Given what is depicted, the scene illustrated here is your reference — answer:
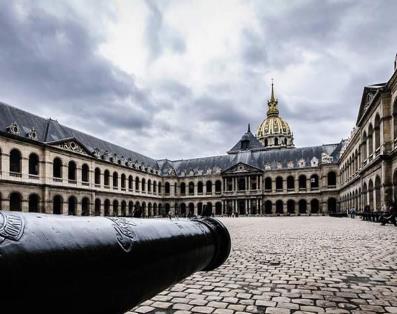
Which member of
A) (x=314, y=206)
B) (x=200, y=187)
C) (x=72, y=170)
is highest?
(x=72, y=170)

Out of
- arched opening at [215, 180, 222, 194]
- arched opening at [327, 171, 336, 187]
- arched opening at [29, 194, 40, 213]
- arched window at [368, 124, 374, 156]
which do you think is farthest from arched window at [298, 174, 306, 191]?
arched opening at [29, 194, 40, 213]

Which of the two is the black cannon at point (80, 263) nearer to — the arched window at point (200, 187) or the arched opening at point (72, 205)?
the arched opening at point (72, 205)

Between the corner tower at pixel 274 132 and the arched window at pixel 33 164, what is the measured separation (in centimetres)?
7216

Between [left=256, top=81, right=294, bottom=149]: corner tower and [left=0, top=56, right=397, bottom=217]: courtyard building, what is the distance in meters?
22.1

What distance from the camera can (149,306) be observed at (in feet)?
13.6

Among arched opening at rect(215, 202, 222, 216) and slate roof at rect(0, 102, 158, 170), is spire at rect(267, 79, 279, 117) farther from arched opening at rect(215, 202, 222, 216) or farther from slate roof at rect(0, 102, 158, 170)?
slate roof at rect(0, 102, 158, 170)

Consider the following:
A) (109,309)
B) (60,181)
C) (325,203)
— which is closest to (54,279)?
(109,309)

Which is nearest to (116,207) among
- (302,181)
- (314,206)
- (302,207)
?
(302,207)

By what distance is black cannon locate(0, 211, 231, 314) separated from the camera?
1149 mm

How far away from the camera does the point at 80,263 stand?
4.52 ft

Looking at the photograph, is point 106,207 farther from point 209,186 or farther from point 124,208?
point 209,186

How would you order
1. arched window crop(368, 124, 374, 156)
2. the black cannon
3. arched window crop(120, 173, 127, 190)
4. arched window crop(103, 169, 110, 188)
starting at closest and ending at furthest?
the black cannon < arched window crop(368, 124, 374, 156) < arched window crop(103, 169, 110, 188) < arched window crop(120, 173, 127, 190)

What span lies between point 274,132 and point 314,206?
43.9m

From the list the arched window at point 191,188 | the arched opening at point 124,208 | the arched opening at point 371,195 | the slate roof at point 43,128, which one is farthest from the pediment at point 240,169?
the arched opening at point 371,195
